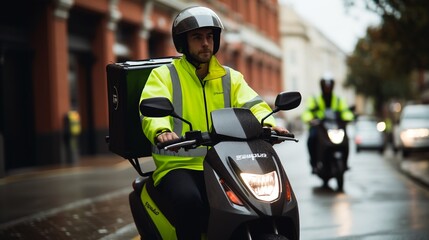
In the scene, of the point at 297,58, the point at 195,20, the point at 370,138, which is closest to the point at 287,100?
the point at 195,20

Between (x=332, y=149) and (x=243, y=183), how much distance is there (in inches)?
339

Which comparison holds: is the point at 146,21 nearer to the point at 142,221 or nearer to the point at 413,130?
the point at 413,130

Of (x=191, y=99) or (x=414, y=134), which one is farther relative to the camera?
(x=414, y=134)

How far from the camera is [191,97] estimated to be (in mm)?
4543

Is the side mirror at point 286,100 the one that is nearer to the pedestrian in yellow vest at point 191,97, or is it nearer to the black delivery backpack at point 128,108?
the pedestrian in yellow vest at point 191,97

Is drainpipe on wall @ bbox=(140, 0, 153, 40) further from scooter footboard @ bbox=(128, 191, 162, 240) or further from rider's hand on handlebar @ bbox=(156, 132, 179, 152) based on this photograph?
rider's hand on handlebar @ bbox=(156, 132, 179, 152)

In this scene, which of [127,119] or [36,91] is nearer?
[127,119]

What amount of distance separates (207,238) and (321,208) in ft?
19.2

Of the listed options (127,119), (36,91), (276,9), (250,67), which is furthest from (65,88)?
(276,9)

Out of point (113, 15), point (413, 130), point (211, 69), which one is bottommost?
point (413, 130)

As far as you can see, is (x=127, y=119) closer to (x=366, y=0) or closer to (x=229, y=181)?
(x=229, y=181)

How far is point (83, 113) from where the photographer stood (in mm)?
24172

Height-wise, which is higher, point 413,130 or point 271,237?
point 271,237

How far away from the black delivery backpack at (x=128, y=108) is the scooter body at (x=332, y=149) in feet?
24.5
